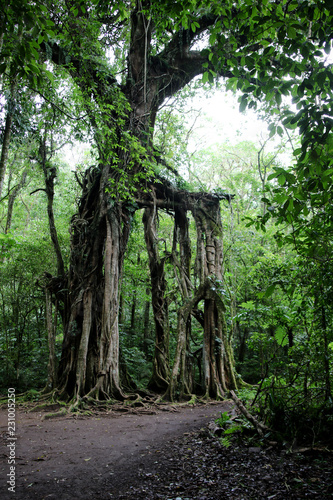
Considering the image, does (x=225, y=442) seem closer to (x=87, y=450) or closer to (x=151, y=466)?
(x=151, y=466)

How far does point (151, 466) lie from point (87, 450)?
916 millimetres

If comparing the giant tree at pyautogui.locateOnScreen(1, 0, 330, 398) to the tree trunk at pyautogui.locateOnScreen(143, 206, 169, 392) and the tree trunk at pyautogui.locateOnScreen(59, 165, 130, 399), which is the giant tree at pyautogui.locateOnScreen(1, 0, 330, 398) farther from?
the tree trunk at pyautogui.locateOnScreen(143, 206, 169, 392)

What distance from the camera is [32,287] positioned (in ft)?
30.7

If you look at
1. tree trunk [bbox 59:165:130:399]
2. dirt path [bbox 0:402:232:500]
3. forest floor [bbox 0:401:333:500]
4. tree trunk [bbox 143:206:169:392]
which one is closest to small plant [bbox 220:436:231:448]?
forest floor [bbox 0:401:333:500]

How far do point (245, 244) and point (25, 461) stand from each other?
358 inches

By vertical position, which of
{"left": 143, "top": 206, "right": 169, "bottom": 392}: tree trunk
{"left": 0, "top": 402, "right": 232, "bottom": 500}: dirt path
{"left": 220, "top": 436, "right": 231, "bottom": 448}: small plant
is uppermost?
{"left": 143, "top": 206, "right": 169, "bottom": 392}: tree trunk

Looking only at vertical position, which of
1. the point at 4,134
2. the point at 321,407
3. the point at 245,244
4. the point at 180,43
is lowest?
the point at 321,407

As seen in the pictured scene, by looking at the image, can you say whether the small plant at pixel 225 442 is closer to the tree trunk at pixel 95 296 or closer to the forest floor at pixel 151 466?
the forest floor at pixel 151 466

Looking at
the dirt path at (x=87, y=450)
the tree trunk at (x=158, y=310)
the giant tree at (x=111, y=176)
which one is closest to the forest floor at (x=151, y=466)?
the dirt path at (x=87, y=450)

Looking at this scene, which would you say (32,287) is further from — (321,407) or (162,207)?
(321,407)

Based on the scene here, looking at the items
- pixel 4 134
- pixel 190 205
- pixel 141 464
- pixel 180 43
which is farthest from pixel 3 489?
pixel 180 43

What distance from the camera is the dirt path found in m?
2.45

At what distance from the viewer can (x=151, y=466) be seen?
9.50 feet

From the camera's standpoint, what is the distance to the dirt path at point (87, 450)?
245 cm
